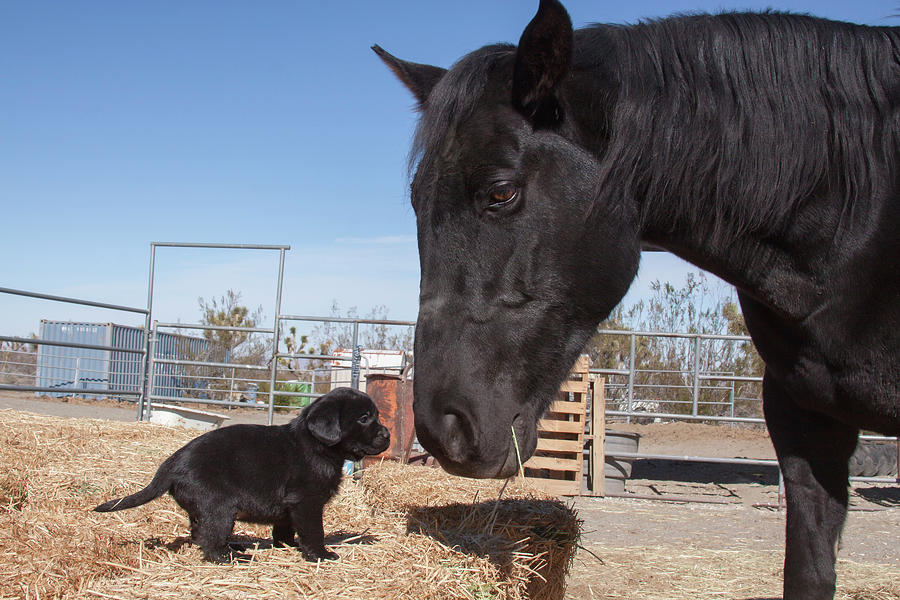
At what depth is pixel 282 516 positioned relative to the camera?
3016mm

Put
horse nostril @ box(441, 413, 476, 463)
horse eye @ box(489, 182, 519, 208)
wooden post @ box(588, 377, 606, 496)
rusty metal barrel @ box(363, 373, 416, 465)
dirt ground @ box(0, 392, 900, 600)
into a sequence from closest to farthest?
horse nostril @ box(441, 413, 476, 463) → horse eye @ box(489, 182, 519, 208) → dirt ground @ box(0, 392, 900, 600) → rusty metal barrel @ box(363, 373, 416, 465) → wooden post @ box(588, 377, 606, 496)

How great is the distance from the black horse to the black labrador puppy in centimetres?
162

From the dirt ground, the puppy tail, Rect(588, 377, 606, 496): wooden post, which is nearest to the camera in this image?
the puppy tail

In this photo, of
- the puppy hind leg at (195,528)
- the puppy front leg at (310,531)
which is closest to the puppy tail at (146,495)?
the puppy hind leg at (195,528)

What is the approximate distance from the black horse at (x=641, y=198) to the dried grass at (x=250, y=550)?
1.20m

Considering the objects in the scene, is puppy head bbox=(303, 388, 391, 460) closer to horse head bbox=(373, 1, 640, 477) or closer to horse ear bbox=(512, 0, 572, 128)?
horse head bbox=(373, 1, 640, 477)

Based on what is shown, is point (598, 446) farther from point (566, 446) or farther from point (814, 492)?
point (814, 492)

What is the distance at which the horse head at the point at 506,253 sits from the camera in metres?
1.57

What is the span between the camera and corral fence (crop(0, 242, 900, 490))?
338 inches

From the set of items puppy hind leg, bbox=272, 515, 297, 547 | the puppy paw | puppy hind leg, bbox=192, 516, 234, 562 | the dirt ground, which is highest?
puppy hind leg, bbox=192, 516, 234, 562

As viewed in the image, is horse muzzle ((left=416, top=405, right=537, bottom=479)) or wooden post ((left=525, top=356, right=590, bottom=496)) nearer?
horse muzzle ((left=416, top=405, right=537, bottom=479))

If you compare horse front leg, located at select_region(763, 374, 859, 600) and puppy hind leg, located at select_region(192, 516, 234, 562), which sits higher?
horse front leg, located at select_region(763, 374, 859, 600)

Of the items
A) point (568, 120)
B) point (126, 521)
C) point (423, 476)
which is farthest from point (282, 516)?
point (568, 120)

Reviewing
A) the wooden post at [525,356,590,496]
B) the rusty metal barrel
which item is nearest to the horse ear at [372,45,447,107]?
the rusty metal barrel
